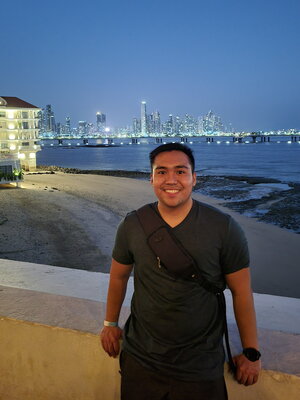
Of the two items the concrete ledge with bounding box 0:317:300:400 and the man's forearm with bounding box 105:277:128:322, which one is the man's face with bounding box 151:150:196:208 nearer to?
the man's forearm with bounding box 105:277:128:322

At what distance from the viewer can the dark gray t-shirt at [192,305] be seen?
70.5 inches

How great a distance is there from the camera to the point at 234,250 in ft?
5.90

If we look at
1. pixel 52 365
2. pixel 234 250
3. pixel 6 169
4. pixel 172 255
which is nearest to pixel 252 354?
pixel 234 250

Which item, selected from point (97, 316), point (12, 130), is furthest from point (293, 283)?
point (12, 130)

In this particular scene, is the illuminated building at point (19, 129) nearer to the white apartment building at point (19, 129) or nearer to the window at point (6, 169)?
the white apartment building at point (19, 129)

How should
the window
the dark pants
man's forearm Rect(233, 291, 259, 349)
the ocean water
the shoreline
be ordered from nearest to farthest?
the dark pants, man's forearm Rect(233, 291, 259, 349), the shoreline, the window, the ocean water

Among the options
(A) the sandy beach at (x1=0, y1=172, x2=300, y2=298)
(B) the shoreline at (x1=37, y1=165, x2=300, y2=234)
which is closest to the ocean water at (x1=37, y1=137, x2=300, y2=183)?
(B) the shoreline at (x1=37, y1=165, x2=300, y2=234)

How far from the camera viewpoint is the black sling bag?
1784 mm

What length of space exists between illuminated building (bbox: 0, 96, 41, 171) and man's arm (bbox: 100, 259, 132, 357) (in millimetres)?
43587

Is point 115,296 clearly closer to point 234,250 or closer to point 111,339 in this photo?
point 111,339

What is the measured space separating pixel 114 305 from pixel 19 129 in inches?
1837

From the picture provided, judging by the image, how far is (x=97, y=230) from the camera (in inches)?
592

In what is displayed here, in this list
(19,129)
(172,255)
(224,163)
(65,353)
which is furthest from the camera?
(224,163)

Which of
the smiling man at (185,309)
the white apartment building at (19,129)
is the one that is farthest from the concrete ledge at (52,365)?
the white apartment building at (19,129)
